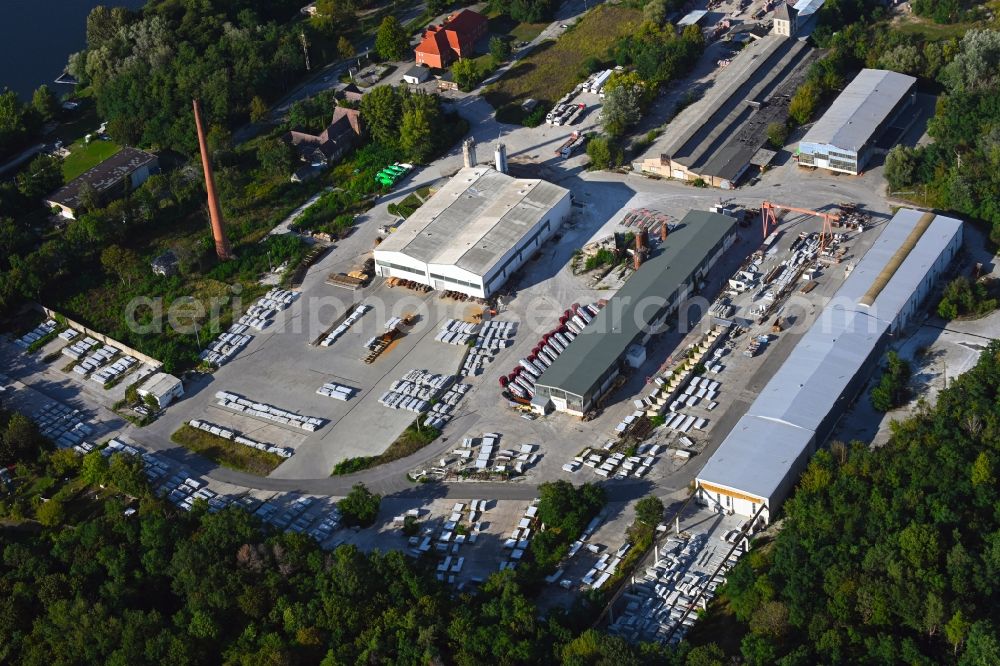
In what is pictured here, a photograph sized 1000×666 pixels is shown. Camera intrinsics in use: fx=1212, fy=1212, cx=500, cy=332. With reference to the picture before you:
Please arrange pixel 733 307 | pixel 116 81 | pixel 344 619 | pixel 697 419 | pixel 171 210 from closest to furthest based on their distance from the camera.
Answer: pixel 344 619 < pixel 697 419 < pixel 733 307 < pixel 171 210 < pixel 116 81

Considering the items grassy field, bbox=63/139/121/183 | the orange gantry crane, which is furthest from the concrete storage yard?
grassy field, bbox=63/139/121/183

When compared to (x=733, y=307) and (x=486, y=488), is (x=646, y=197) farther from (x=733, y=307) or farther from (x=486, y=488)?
(x=486, y=488)

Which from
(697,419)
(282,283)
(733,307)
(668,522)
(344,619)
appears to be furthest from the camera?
(282,283)

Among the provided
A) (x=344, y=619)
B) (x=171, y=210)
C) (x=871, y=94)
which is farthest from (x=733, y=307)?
(x=171, y=210)

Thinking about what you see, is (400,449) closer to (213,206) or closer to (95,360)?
(95,360)

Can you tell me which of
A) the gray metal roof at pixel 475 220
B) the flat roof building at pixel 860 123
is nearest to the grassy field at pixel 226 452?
the gray metal roof at pixel 475 220

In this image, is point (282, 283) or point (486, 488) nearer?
point (486, 488)
